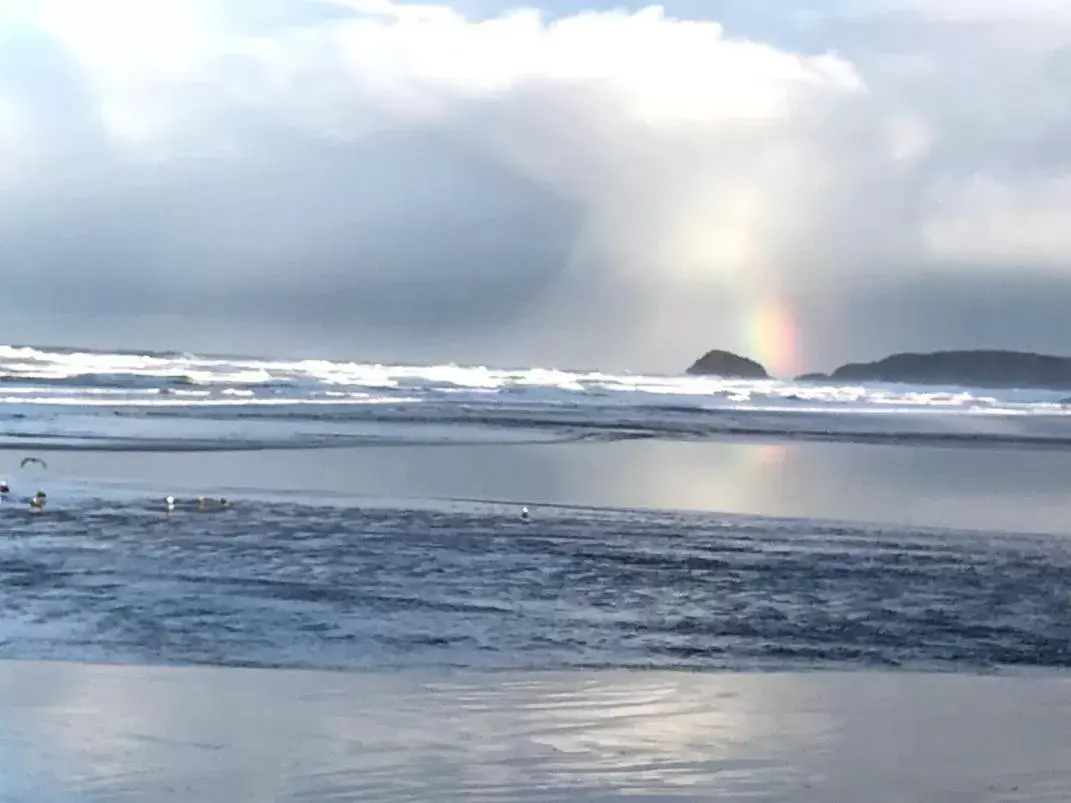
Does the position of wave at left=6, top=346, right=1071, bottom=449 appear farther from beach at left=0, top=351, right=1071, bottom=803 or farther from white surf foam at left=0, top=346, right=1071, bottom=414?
beach at left=0, top=351, right=1071, bottom=803

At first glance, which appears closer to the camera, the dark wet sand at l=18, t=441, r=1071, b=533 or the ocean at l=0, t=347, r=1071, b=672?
the ocean at l=0, t=347, r=1071, b=672

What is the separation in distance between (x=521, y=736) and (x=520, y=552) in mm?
5555

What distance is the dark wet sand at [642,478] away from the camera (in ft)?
Result: 53.5

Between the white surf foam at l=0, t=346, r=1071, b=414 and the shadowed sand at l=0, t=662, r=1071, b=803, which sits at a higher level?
the white surf foam at l=0, t=346, r=1071, b=414

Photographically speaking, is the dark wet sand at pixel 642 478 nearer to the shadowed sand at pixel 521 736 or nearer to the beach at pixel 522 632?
the beach at pixel 522 632

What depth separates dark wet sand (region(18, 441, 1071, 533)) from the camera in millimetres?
16297

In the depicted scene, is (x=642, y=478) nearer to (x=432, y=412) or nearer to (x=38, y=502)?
(x=38, y=502)

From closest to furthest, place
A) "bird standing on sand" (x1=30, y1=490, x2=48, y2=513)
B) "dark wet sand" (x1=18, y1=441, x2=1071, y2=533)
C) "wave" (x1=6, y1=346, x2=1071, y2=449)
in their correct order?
"bird standing on sand" (x1=30, y1=490, x2=48, y2=513) < "dark wet sand" (x1=18, y1=441, x2=1071, y2=533) < "wave" (x1=6, y1=346, x2=1071, y2=449)

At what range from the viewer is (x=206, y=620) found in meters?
9.02

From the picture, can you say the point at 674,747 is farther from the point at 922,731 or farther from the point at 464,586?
the point at 464,586

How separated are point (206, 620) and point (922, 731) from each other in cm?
480

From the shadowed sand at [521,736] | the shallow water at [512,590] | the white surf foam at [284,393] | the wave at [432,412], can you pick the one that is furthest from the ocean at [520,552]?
the white surf foam at [284,393]

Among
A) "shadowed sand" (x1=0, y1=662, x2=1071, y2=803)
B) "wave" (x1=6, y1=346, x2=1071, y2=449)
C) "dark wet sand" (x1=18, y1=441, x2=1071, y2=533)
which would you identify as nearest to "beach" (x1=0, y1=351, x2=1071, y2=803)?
"shadowed sand" (x1=0, y1=662, x2=1071, y2=803)

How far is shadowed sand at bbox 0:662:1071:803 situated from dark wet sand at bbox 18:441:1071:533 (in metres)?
7.94
